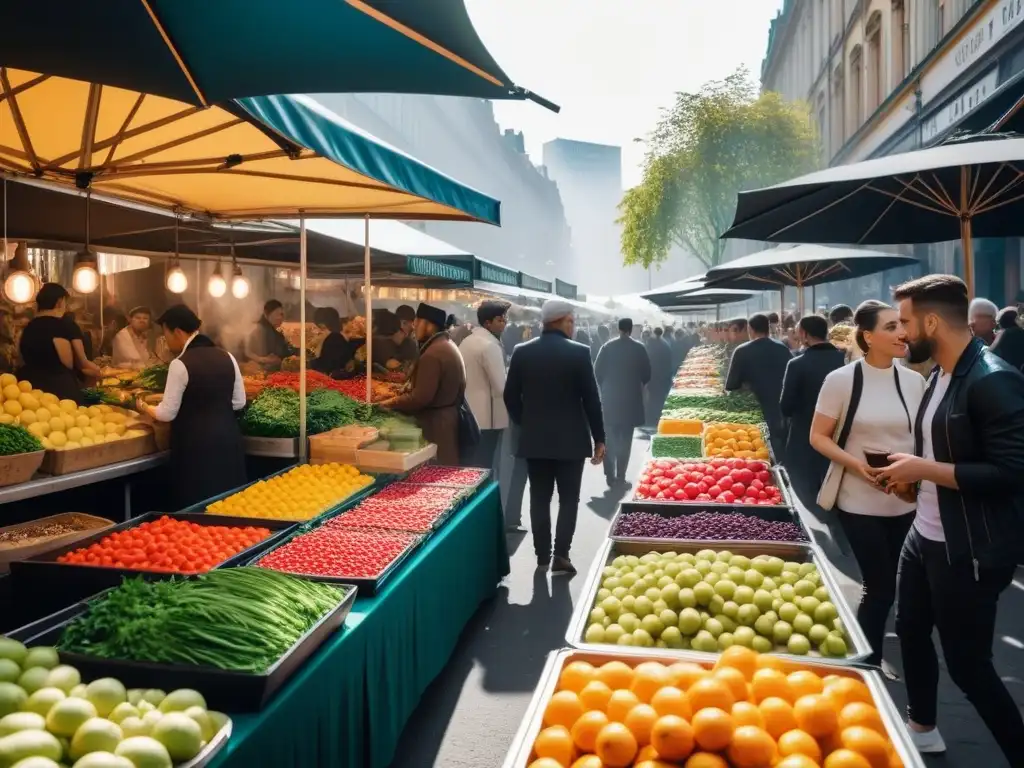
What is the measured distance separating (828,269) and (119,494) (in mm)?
10542

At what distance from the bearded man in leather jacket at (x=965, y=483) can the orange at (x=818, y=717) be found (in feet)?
4.09

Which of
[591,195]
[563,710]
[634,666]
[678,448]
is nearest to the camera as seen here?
[563,710]

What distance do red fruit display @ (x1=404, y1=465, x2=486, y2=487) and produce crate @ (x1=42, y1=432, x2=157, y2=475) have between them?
1783 millimetres

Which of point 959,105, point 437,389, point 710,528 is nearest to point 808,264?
point 959,105

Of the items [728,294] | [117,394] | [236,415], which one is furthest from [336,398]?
[728,294]

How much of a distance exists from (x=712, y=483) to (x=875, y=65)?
73.3 feet

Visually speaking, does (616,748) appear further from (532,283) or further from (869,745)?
(532,283)

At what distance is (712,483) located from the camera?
5.53 meters

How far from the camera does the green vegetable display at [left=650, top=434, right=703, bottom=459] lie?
743 cm

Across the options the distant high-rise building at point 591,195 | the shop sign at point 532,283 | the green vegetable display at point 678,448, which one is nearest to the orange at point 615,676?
the green vegetable display at point 678,448

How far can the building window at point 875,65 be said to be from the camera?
22688 mm

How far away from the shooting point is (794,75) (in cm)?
4219

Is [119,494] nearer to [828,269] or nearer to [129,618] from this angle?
[129,618]

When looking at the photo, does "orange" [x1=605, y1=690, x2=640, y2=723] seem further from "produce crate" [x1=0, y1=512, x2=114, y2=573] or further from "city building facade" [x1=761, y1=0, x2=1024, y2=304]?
"city building facade" [x1=761, y1=0, x2=1024, y2=304]
